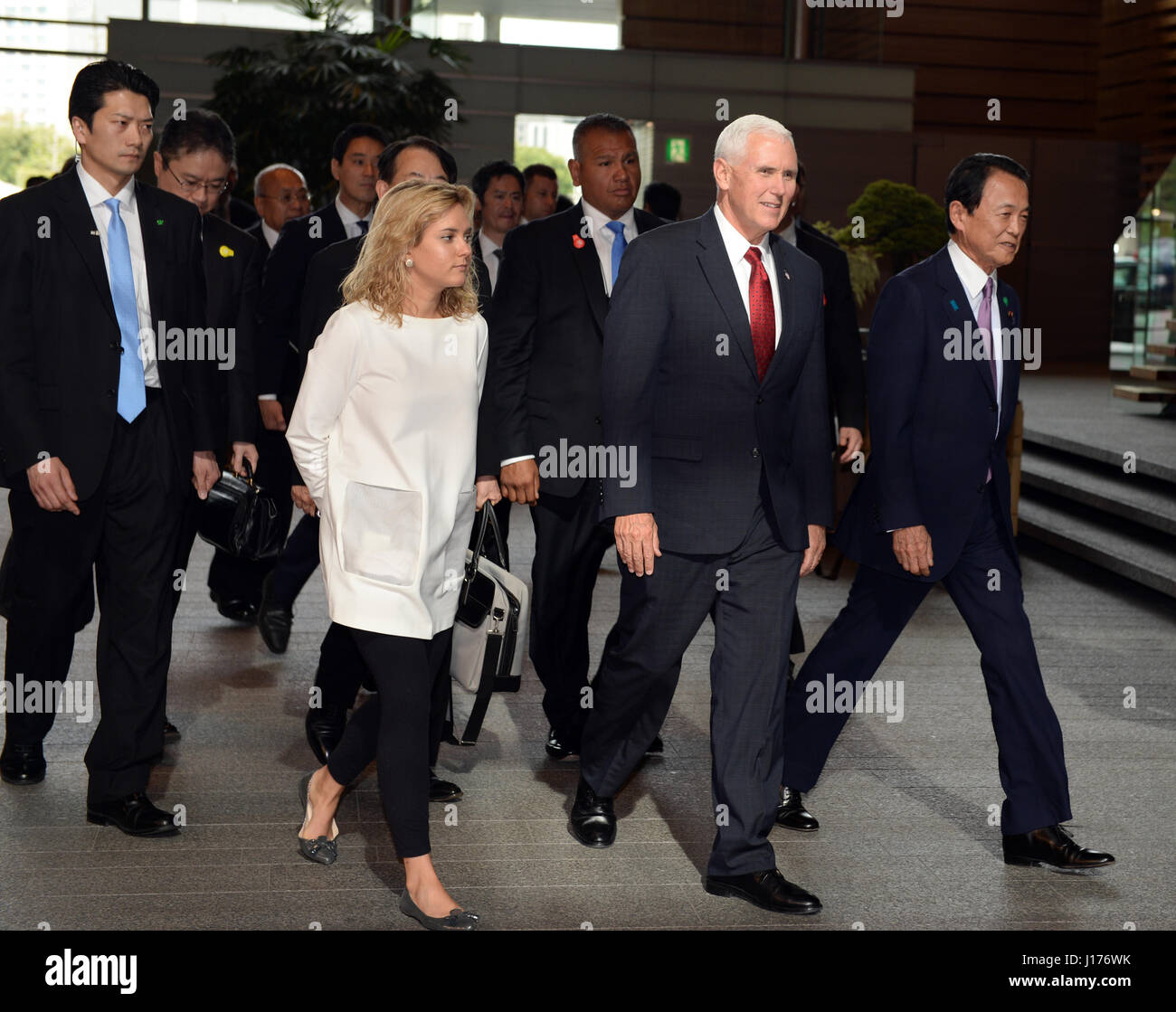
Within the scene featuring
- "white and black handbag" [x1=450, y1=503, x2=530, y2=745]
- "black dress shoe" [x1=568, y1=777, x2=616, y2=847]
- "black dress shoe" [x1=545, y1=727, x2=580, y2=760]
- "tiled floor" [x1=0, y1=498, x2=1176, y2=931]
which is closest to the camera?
"tiled floor" [x1=0, y1=498, x2=1176, y2=931]

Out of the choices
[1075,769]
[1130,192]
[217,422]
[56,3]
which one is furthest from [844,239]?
[1130,192]

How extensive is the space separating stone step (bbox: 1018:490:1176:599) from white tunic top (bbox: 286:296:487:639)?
4883 millimetres

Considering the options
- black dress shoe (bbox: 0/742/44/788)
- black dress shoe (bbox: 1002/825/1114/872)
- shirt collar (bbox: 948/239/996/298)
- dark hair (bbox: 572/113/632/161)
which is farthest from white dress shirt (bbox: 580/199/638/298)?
black dress shoe (bbox: 0/742/44/788)

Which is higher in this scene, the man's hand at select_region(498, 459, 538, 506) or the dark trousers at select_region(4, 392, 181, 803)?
the man's hand at select_region(498, 459, 538, 506)

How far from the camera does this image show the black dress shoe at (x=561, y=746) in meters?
4.55

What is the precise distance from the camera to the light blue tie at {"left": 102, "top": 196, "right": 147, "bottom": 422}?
12.5 feet

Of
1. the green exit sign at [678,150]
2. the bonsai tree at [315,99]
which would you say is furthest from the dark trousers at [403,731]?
the green exit sign at [678,150]

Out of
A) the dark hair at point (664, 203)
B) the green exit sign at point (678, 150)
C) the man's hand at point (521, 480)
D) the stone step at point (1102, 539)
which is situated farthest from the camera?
the green exit sign at point (678, 150)

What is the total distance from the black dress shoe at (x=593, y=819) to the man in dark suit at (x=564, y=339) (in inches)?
27.8

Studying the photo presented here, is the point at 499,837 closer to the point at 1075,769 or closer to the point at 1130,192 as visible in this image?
the point at 1075,769

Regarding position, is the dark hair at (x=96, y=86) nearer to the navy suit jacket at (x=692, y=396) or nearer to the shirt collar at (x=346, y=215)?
the navy suit jacket at (x=692, y=396)

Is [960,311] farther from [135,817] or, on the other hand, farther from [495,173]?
[495,173]

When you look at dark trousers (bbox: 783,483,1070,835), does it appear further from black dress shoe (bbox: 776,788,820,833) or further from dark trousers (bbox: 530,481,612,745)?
dark trousers (bbox: 530,481,612,745)

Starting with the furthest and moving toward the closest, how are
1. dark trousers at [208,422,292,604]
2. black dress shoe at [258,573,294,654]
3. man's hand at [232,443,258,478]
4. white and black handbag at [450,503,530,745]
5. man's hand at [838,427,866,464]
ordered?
dark trousers at [208,422,292,604]
black dress shoe at [258,573,294,654]
man's hand at [232,443,258,478]
man's hand at [838,427,866,464]
white and black handbag at [450,503,530,745]
